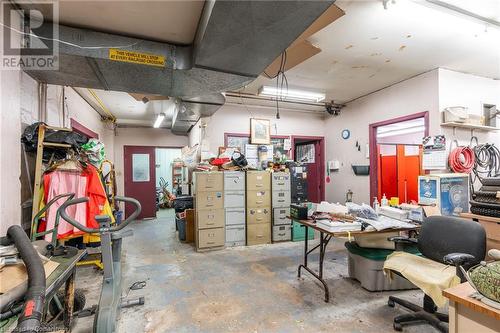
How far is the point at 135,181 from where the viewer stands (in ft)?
22.5

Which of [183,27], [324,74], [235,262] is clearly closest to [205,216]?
[235,262]

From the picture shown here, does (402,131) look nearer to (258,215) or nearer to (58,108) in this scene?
(258,215)

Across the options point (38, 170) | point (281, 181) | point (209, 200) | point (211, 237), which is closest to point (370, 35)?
point (281, 181)

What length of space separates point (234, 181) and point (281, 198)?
0.98 meters

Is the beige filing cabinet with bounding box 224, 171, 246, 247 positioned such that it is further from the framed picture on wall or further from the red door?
the red door

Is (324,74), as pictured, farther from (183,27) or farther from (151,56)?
(151,56)

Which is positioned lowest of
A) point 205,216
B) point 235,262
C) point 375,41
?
point 235,262

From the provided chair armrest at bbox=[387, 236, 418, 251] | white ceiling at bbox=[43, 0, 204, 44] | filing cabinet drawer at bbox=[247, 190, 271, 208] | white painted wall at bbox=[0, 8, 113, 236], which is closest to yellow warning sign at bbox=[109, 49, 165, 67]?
white ceiling at bbox=[43, 0, 204, 44]

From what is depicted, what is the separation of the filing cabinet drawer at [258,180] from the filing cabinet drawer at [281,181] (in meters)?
0.10

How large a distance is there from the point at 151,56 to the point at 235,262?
2.86 metres

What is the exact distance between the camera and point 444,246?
1.96m

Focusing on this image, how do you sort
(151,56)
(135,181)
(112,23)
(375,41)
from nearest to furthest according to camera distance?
(112,23) → (151,56) → (375,41) → (135,181)

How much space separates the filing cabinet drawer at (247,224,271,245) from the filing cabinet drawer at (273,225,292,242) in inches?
4.6

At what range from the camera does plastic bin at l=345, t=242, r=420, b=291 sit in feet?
8.42
